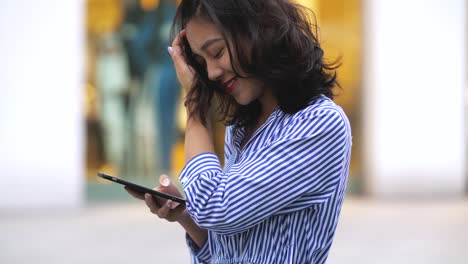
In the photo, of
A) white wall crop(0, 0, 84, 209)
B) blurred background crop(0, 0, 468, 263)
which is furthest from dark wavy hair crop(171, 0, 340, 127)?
white wall crop(0, 0, 84, 209)

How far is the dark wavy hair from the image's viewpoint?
68.8 inches

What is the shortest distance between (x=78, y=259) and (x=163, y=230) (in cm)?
166

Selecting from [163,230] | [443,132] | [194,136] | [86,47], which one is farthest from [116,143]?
[194,136]

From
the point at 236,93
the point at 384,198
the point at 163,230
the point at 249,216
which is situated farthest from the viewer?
the point at 384,198

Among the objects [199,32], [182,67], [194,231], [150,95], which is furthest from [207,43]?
[150,95]

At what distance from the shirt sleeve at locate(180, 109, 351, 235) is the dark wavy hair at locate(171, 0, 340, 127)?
3.8 inches

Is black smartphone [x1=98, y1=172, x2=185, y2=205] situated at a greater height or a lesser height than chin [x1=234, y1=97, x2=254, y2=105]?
lesser

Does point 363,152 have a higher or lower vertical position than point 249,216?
lower

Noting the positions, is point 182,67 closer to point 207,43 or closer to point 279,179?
point 207,43

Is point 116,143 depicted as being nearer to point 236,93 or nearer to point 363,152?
point 363,152

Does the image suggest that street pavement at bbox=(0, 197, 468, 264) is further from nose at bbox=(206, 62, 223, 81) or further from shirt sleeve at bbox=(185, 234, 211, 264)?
nose at bbox=(206, 62, 223, 81)

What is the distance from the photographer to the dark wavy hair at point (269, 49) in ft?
5.73

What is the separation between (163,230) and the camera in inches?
318

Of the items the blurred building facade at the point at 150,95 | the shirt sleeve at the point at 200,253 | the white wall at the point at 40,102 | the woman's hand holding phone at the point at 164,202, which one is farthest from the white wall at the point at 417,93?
the woman's hand holding phone at the point at 164,202
